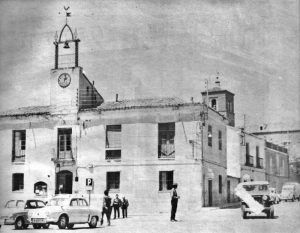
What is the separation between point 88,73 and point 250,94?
116 inches

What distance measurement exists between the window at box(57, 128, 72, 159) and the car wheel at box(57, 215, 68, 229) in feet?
3.72

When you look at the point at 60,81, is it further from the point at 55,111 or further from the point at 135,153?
the point at 135,153

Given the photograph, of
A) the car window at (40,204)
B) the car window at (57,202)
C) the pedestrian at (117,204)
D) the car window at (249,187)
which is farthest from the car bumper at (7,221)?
the car window at (249,187)

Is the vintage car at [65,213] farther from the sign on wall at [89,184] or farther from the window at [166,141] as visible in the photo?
the window at [166,141]

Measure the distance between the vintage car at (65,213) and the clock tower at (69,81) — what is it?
1.76 meters

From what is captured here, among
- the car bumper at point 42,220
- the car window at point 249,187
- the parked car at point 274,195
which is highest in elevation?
the car window at point 249,187

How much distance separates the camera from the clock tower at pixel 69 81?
44.3 ft

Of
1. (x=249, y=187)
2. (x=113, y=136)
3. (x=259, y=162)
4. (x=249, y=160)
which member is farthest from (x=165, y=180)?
(x=259, y=162)

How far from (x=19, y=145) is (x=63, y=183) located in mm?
1138

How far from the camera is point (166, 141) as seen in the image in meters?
14.2

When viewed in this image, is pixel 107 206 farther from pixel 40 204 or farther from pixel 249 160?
pixel 249 160

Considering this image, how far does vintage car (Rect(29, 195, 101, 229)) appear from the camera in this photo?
43.6ft

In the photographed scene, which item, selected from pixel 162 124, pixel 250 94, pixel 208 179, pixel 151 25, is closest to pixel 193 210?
pixel 208 179

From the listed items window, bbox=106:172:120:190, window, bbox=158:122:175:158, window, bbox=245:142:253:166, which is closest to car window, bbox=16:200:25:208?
window, bbox=106:172:120:190
